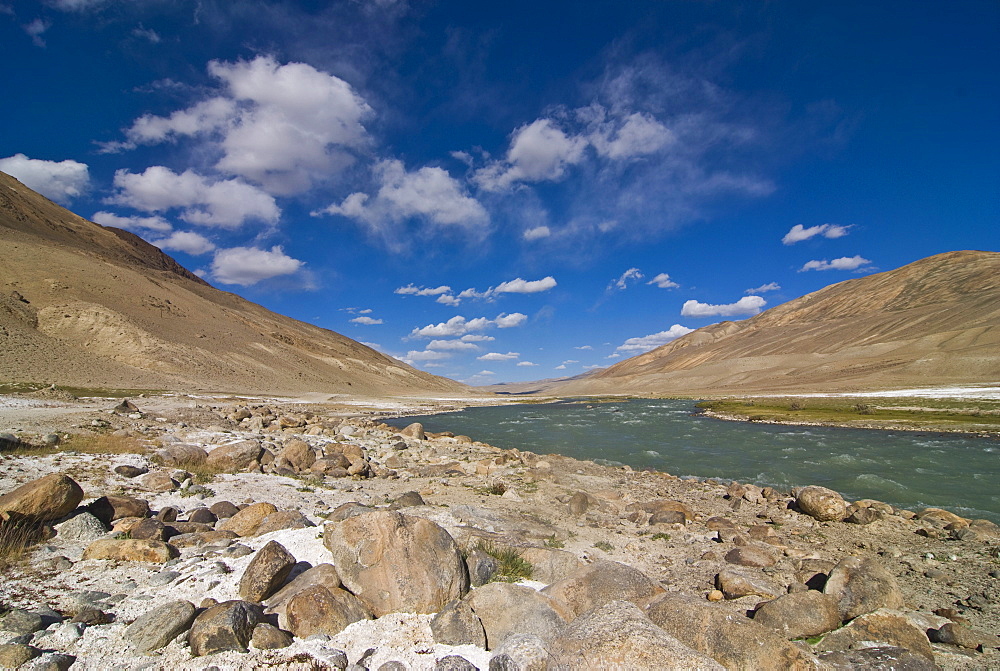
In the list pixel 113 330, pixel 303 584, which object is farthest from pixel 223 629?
pixel 113 330

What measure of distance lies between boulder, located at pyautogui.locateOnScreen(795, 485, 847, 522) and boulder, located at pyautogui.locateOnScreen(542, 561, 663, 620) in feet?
30.0

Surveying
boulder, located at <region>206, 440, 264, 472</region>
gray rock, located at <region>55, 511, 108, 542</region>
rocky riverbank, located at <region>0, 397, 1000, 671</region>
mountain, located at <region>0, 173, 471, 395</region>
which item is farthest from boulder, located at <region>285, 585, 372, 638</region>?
mountain, located at <region>0, 173, 471, 395</region>

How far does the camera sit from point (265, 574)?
596 centimetres

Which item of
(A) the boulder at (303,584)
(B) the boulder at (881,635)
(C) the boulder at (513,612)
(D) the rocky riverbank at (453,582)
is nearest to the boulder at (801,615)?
(D) the rocky riverbank at (453,582)

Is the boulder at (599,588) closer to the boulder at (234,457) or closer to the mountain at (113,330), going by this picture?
the boulder at (234,457)

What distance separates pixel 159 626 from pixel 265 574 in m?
1.16

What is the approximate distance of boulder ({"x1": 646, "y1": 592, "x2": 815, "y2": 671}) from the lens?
4.59 metres

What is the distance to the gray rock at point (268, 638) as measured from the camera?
16.4 feet

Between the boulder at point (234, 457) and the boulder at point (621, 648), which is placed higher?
the boulder at point (234, 457)

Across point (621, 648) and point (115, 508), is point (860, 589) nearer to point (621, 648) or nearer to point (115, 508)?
point (621, 648)

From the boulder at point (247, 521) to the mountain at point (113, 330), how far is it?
61.4 m

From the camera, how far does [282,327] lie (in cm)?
14712

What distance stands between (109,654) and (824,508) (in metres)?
15.2

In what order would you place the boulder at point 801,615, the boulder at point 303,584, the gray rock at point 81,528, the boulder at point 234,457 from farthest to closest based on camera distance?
the boulder at point 234,457, the gray rock at point 81,528, the boulder at point 801,615, the boulder at point 303,584
